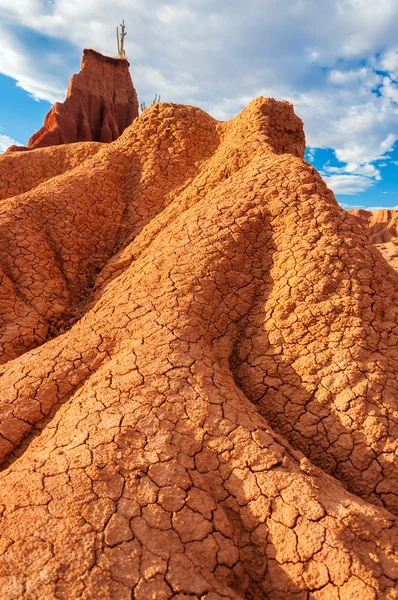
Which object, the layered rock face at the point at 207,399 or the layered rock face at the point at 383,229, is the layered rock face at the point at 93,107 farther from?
the layered rock face at the point at 207,399

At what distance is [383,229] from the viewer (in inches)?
950

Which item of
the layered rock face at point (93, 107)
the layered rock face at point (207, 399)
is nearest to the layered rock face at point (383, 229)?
the layered rock face at point (207, 399)

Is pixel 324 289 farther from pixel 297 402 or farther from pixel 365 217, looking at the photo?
pixel 365 217

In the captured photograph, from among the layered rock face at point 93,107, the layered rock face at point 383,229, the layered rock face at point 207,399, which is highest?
the layered rock face at point 93,107

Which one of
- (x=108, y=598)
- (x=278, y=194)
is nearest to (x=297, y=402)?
(x=108, y=598)

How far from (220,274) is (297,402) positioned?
1103 millimetres

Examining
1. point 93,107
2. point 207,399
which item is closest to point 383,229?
point 93,107

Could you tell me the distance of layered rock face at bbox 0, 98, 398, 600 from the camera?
60.6 inches

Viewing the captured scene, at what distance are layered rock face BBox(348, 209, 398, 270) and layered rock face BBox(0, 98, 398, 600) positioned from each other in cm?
909

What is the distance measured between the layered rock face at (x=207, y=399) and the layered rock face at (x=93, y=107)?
598 inches

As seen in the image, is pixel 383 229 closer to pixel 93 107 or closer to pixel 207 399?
pixel 93 107

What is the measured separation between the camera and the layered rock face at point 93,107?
1697 cm

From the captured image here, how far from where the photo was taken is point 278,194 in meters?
3.21

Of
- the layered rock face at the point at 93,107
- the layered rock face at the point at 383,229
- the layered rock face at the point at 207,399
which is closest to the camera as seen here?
the layered rock face at the point at 207,399
